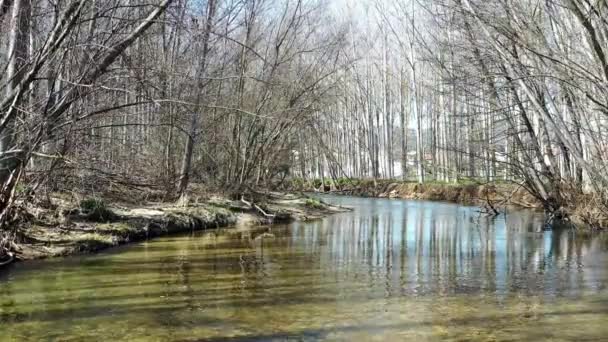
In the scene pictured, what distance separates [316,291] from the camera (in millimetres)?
7844

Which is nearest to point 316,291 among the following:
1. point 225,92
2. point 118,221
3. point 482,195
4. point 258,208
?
point 118,221

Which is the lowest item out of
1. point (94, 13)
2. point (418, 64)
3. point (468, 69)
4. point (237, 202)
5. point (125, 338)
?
point (125, 338)

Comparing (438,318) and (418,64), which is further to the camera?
→ (418,64)

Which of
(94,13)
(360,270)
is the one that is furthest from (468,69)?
(94,13)

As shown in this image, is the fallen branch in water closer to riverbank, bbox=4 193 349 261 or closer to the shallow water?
riverbank, bbox=4 193 349 261

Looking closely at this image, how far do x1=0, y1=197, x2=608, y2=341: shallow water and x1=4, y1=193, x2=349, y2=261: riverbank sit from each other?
63 centimetres

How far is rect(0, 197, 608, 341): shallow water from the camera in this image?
596cm

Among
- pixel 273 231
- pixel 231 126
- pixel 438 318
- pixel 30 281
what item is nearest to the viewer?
pixel 438 318

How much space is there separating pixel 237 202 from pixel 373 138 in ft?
89.3

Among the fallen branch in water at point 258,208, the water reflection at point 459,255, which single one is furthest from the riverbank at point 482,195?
the fallen branch in water at point 258,208

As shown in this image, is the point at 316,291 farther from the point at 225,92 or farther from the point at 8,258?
the point at 225,92

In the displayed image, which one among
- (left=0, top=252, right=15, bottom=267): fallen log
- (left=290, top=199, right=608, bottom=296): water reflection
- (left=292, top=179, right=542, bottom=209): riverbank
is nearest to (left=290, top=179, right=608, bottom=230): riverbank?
(left=292, top=179, right=542, bottom=209): riverbank

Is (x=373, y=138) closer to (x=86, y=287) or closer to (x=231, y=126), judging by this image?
(x=231, y=126)

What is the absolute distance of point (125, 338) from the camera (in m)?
5.63
